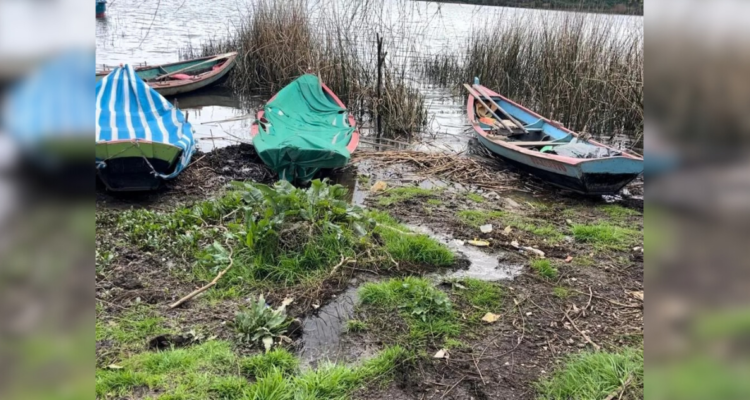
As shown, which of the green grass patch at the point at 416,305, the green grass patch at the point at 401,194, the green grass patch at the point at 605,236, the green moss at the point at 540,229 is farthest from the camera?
the green grass patch at the point at 401,194

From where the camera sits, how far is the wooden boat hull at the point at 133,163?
6070 millimetres

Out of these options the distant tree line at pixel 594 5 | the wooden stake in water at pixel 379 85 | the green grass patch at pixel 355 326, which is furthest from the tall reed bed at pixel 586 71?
the green grass patch at pixel 355 326

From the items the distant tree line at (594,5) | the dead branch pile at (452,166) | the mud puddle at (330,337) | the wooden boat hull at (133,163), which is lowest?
the mud puddle at (330,337)

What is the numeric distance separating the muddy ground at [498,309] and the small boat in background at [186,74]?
254 inches

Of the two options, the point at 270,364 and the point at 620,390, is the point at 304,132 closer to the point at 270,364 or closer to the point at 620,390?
the point at 270,364

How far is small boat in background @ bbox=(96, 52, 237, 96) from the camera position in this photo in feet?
40.0

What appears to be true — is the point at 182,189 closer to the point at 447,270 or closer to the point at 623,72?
the point at 447,270

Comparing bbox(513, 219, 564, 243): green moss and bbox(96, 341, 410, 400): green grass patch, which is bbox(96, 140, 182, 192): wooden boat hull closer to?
bbox(96, 341, 410, 400): green grass patch

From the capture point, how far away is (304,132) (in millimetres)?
8188

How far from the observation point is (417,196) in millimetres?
6789

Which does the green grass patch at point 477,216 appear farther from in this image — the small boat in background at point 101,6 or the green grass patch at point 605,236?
the small boat in background at point 101,6

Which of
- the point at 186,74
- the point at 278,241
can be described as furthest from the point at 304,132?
the point at 186,74

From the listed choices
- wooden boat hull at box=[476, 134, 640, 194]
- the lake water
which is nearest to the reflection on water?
the lake water
